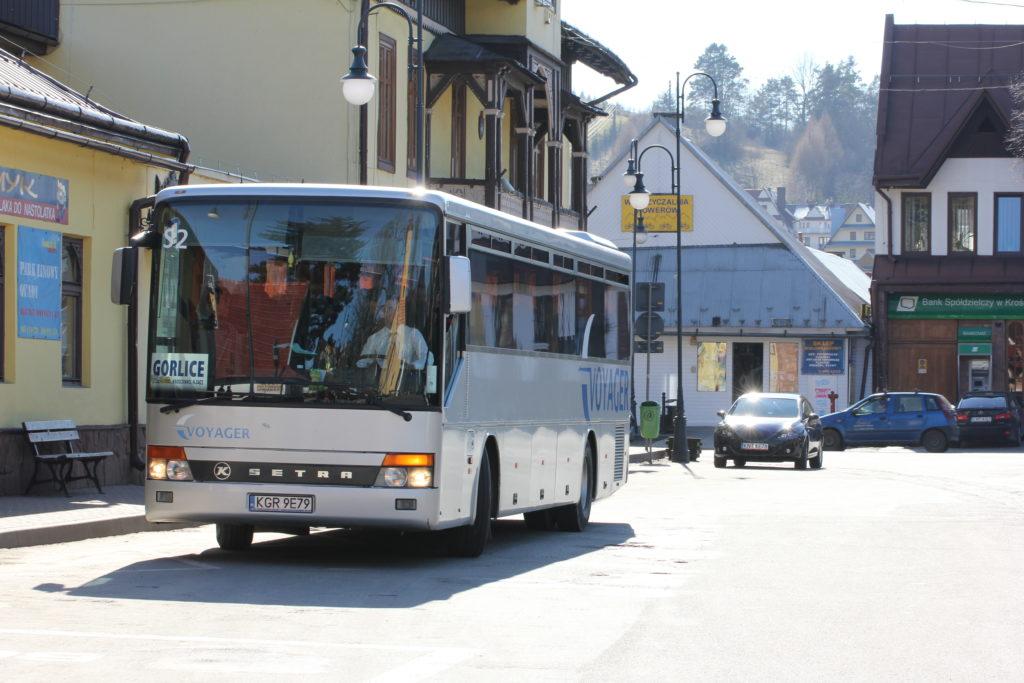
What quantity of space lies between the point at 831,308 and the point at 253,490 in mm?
49220

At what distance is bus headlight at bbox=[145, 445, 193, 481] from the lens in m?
13.8

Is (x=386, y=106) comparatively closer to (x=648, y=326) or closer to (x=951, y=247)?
(x=648, y=326)

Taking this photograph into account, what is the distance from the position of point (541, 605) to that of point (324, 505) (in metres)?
2.42

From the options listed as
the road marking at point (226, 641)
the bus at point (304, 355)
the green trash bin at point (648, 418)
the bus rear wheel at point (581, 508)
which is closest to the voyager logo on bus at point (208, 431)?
the bus at point (304, 355)

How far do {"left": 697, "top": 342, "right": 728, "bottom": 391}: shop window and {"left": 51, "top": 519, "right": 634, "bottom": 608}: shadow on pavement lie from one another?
44.5 m

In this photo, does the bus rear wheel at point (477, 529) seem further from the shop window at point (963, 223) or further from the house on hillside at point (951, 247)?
the shop window at point (963, 223)

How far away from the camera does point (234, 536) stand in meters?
15.4

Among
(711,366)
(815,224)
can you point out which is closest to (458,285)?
(711,366)

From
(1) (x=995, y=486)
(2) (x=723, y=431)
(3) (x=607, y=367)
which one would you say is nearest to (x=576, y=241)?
(3) (x=607, y=367)

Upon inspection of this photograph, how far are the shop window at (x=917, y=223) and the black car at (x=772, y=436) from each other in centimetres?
2322

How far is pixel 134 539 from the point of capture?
17.1 m

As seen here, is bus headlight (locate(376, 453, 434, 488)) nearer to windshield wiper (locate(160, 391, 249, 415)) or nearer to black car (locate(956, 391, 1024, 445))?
windshield wiper (locate(160, 391, 249, 415))

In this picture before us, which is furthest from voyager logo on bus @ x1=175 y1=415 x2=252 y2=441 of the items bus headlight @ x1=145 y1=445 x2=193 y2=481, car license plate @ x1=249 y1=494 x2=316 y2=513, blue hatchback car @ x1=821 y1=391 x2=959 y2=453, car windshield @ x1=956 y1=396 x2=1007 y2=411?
car windshield @ x1=956 y1=396 x2=1007 y2=411

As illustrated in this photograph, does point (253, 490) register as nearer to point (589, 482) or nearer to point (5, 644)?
point (5, 644)
